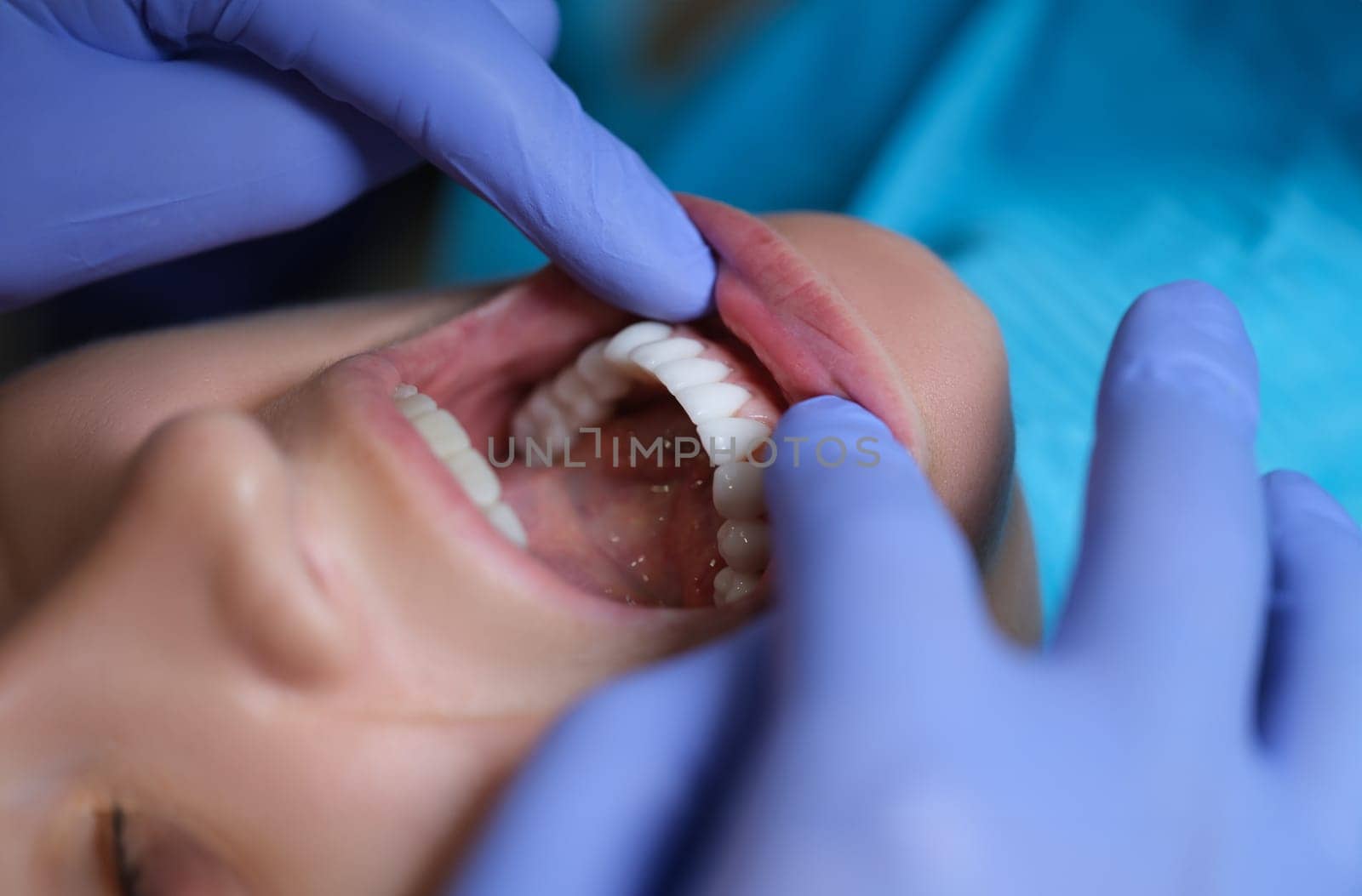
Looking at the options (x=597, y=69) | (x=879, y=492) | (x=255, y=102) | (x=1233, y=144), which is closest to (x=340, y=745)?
(x=879, y=492)

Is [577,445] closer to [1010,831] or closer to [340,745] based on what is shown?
[340,745]

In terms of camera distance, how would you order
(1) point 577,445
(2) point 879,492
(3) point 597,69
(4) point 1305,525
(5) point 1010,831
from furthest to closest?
(3) point 597,69 < (1) point 577,445 < (4) point 1305,525 < (2) point 879,492 < (5) point 1010,831

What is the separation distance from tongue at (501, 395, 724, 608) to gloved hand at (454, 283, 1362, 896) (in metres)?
0.32

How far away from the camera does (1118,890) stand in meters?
0.50

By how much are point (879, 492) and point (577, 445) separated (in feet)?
1.68

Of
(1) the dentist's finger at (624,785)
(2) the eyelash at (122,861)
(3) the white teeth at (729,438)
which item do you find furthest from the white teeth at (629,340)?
(2) the eyelash at (122,861)

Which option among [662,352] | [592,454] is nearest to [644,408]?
[592,454]

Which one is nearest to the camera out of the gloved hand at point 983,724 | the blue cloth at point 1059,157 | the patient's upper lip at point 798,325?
the gloved hand at point 983,724

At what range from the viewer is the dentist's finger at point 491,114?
835 mm

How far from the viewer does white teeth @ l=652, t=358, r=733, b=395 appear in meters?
0.85

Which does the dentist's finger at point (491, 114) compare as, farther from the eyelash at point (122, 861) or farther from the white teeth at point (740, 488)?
the eyelash at point (122, 861)

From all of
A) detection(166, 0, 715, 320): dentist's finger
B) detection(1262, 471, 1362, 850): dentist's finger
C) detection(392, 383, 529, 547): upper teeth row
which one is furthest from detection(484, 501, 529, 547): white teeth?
detection(1262, 471, 1362, 850): dentist's finger

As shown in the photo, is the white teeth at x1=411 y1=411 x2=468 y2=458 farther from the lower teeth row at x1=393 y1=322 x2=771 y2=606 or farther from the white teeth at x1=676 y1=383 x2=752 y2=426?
the white teeth at x1=676 y1=383 x2=752 y2=426

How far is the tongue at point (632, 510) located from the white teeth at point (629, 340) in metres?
0.11
